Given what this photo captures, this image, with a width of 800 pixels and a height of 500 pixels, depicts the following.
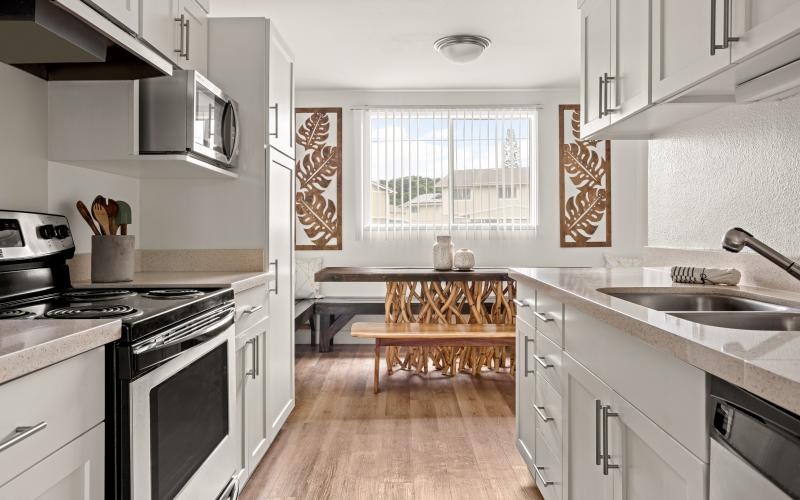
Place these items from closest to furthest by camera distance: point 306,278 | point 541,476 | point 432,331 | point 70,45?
point 70,45
point 541,476
point 432,331
point 306,278

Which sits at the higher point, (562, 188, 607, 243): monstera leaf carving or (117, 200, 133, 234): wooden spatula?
(562, 188, 607, 243): monstera leaf carving

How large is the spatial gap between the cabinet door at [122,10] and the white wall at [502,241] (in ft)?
12.1

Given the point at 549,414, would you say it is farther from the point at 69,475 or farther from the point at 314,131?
the point at 314,131

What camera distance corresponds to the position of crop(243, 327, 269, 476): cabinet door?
2350 mm

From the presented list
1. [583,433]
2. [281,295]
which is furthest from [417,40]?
[583,433]

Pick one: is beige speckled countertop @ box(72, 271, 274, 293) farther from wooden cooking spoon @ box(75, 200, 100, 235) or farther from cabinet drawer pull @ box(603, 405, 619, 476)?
cabinet drawer pull @ box(603, 405, 619, 476)

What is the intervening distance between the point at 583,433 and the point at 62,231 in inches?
75.5

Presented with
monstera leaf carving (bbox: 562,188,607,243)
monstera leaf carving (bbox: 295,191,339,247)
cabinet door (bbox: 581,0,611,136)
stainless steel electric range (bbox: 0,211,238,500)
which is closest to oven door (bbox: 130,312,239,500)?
stainless steel electric range (bbox: 0,211,238,500)

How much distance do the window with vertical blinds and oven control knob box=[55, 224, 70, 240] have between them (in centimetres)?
354

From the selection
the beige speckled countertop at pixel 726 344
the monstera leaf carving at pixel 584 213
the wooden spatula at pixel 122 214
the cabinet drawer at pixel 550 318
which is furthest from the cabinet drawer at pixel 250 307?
the monstera leaf carving at pixel 584 213

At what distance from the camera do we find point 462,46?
3.95 metres

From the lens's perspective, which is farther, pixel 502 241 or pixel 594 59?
pixel 502 241

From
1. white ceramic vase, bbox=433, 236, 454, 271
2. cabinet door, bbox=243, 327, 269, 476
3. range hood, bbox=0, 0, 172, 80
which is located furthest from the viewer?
white ceramic vase, bbox=433, 236, 454, 271

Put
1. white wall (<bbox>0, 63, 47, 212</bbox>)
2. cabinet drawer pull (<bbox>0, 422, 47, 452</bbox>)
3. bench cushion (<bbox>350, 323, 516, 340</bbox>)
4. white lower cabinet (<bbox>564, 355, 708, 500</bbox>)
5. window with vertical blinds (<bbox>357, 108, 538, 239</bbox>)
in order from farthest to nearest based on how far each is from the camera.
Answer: window with vertical blinds (<bbox>357, 108, 538, 239</bbox>), bench cushion (<bbox>350, 323, 516, 340</bbox>), white wall (<bbox>0, 63, 47, 212</bbox>), white lower cabinet (<bbox>564, 355, 708, 500</bbox>), cabinet drawer pull (<bbox>0, 422, 47, 452</bbox>)
